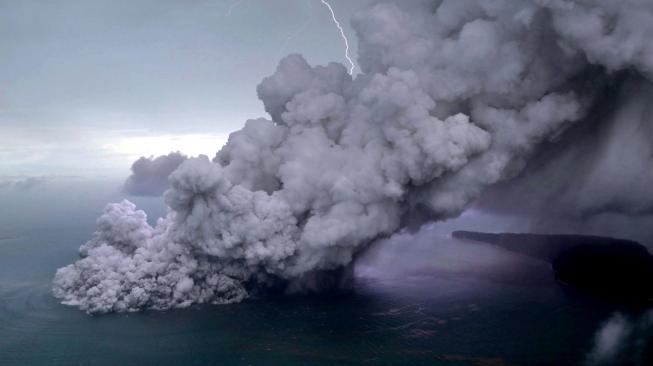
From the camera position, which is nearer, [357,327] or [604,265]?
[357,327]

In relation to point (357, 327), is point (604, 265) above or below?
above

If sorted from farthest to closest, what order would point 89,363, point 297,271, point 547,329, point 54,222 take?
point 54,222, point 297,271, point 547,329, point 89,363

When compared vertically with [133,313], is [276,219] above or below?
above

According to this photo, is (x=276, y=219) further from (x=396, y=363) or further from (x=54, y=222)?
(x=54, y=222)

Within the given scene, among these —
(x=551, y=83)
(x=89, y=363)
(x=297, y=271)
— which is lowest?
(x=89, y=363)

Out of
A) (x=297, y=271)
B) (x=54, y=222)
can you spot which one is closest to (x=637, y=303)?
(x=297, y=271)
